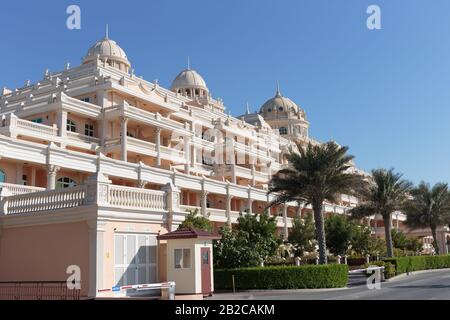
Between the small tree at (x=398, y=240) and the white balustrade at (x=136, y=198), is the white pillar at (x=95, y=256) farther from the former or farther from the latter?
the small tree at (x=398, y=240)

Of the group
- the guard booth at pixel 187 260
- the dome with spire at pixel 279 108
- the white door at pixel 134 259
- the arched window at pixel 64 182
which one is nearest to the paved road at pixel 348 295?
the guard booth at pixel 187 260

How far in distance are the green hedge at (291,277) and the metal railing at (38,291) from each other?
1277 cm

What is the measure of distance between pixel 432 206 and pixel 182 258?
41.3 meters

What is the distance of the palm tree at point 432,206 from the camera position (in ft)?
176

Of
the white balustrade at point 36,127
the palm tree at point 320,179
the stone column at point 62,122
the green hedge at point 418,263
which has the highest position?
the stone column at point 62,122

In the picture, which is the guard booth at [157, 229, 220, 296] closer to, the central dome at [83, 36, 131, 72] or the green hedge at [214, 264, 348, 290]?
the green hedge at [214, 264, 348, 290]

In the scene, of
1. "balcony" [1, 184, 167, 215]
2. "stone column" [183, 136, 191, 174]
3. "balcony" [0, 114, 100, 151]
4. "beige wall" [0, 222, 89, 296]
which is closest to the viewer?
"beige wall" [0, 222, 89, 296]

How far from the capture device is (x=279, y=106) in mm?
108938

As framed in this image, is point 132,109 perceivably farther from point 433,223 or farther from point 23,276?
point 433,223

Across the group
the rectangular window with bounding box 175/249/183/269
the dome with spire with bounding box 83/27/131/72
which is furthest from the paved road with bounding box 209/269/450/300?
the dome with spire with bounding box 83/27/131/72

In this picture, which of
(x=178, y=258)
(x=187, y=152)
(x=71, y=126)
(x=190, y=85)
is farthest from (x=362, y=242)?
(x=190, y=85)

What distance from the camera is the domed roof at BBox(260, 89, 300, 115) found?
107500 millimetres

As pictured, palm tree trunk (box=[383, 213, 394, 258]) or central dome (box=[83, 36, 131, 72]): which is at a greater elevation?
central dome (box=[83, 36, 131, 72])

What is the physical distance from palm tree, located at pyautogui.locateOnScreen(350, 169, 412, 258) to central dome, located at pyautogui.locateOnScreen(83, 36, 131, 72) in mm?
34787
